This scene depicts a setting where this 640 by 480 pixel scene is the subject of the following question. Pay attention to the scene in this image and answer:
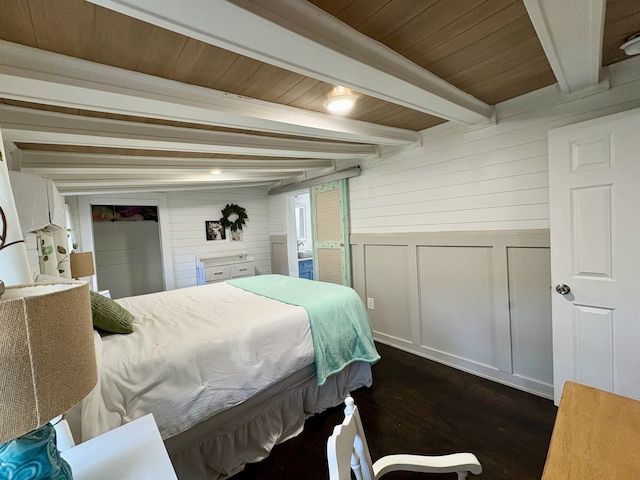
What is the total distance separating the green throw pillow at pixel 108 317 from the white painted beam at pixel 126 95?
43.8 inches

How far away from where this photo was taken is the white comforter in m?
1.36

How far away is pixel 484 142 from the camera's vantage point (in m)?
2.43

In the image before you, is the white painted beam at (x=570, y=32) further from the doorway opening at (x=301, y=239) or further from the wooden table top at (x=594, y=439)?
the doorway opening at (x=301, y=239)

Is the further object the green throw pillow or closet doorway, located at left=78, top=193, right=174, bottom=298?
closet doorway, located at left=78, top=193, right=174, bottom=298

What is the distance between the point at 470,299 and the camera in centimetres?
260

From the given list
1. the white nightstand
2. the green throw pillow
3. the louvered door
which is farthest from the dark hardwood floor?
the louvered door

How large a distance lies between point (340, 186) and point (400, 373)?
2284mm

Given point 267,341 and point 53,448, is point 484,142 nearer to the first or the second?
point 267,341

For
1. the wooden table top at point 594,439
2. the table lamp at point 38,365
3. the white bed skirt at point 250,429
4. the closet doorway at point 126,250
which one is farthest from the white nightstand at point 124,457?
the closet doorway at point 126,250

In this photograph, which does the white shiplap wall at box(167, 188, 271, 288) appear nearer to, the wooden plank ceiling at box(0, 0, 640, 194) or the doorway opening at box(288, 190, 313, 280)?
the doorway opening at box(288, 190, 313, 280)

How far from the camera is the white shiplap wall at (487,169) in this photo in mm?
1992

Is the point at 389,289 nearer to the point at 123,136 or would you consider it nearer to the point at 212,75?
the point at 212,75

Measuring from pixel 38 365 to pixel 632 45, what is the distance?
2.67 meters

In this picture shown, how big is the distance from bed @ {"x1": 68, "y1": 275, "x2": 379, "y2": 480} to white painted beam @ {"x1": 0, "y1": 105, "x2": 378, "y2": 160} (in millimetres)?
1203
